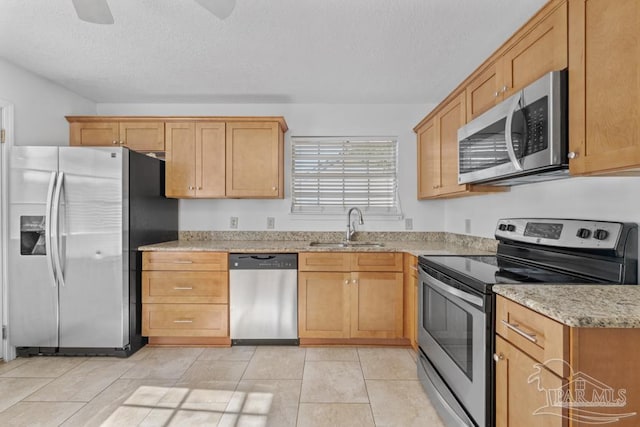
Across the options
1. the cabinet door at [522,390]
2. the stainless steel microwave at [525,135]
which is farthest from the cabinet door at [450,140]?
the cabinet door at [522,390]

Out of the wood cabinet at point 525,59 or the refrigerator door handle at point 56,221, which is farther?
the refrigerator door handle at point 56,221

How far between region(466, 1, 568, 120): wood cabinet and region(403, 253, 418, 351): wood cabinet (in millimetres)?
1264

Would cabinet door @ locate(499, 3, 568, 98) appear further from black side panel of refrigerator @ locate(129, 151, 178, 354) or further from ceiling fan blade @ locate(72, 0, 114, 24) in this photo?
black side panel of refrigerator @ locate(129, 151, 178, 354)

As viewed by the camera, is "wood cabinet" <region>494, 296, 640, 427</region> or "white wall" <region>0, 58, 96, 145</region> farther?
"white wall" <region>0, 58, 96, 145</region>

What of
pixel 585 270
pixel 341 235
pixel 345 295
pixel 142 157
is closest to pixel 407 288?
pixel 345 295

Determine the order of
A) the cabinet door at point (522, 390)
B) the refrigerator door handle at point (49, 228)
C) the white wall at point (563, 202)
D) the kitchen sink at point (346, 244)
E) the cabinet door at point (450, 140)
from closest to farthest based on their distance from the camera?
the cabinet door at point (522, 390) < the white wall at point (563, 202) < the cabinet door at point (450, 140) < the refrigerator door handle at point (49, 228) < the kitchen sink at point (346, 244)

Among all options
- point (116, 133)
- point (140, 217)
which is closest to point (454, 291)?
point (140, 217)

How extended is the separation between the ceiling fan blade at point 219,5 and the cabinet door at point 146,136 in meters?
1.84

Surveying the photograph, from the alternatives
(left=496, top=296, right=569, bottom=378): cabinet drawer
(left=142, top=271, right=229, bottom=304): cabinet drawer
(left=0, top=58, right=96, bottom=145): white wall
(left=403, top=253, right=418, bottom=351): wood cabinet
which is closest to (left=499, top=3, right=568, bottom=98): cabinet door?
(left=496, top=296, right=569, bottom=378): cabinet drawer

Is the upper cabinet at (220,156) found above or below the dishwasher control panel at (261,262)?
above

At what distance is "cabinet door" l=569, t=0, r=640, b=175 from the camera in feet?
3.67

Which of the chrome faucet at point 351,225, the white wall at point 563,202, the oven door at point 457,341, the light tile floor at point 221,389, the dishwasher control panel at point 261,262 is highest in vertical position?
the white wall at point 563,202

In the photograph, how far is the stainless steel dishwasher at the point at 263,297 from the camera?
294cm

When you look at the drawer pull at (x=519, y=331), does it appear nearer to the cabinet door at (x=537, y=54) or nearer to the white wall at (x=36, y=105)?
the cabinet door at (x=537, y=54)
